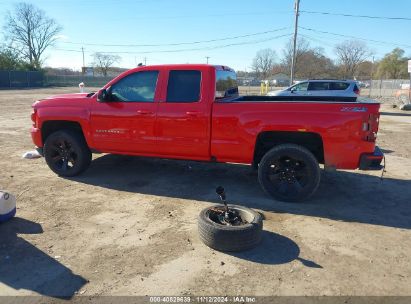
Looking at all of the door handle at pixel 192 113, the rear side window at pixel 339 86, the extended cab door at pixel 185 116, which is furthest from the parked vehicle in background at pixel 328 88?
the door handle at pixel 192 113

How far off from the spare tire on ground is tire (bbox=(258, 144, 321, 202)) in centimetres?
330

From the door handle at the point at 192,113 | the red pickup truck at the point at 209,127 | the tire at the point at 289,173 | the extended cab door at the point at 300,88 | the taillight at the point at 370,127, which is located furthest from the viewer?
the extended cab door at the point at 300,88

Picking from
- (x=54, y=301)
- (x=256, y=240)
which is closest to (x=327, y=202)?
(x=256, y=240)

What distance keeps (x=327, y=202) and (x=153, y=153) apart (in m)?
2.79

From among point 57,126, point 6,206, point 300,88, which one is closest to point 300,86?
point 300,88

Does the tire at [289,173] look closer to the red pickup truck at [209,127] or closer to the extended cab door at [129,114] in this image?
the red pickup truck at [209,127]

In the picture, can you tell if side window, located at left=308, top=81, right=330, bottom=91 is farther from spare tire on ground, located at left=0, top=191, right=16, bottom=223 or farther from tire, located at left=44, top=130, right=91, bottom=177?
spare tire on ground, located at left=0, top=191, right=16, bottom=223

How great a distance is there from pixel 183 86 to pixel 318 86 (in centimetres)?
1272

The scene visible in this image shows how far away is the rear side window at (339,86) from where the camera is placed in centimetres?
1679

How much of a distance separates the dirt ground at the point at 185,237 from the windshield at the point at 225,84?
59.3 inches

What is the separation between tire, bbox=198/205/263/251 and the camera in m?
3.83

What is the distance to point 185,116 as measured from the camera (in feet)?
18.3

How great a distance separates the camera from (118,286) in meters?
3.25

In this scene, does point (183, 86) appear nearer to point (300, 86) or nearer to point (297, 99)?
point (297, 99)
